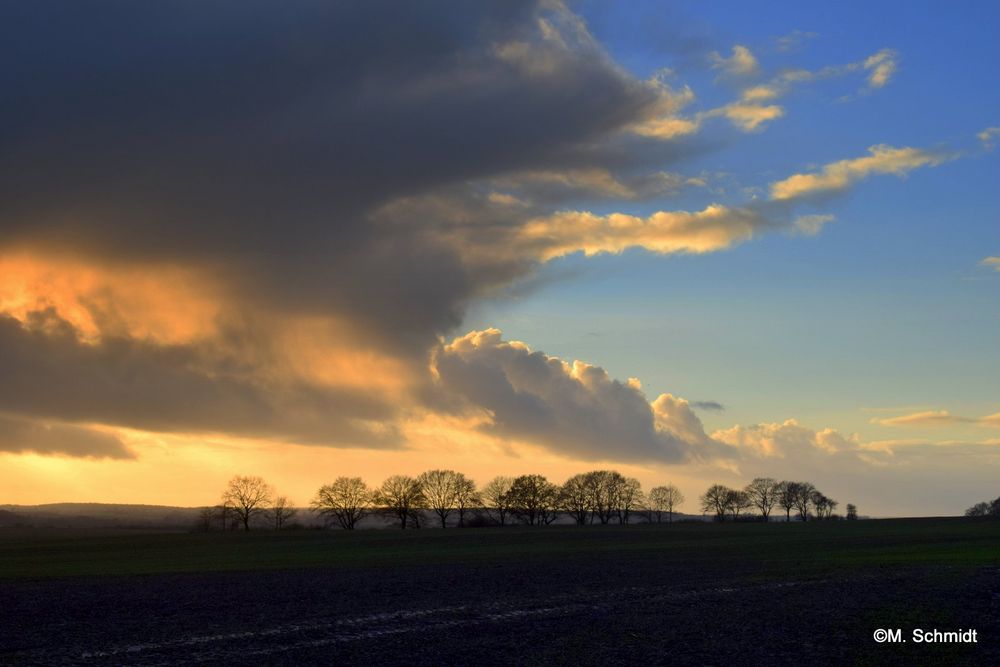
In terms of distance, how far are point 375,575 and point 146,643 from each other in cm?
2799

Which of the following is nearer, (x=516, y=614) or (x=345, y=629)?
(x=345, y=629)

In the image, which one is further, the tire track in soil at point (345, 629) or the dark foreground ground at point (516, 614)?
the tire track in soil at point (345, 629)

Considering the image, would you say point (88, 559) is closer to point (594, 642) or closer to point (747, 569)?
point (747, 569)

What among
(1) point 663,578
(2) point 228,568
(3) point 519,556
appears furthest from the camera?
(3) point 519,556

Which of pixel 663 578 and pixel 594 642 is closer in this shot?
pixel 594 642

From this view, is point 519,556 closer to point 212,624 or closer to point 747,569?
point 747,569

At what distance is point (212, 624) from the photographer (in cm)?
3466

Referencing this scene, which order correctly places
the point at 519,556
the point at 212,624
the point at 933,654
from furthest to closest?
the point at 519,556
the point at 212,624
the point at 933,654

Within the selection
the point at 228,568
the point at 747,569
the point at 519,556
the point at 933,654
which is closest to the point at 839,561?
the point at 747,569

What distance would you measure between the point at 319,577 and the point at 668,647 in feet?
Result: 110

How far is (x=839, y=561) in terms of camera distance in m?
62.3

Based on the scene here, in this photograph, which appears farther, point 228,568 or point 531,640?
point 228,568

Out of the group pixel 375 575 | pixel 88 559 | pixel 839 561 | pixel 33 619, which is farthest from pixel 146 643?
pixel 88 559

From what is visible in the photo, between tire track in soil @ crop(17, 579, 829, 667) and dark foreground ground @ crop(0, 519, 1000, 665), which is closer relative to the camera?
dark foreground ground @ crop(0, 519, 1000, 665)
